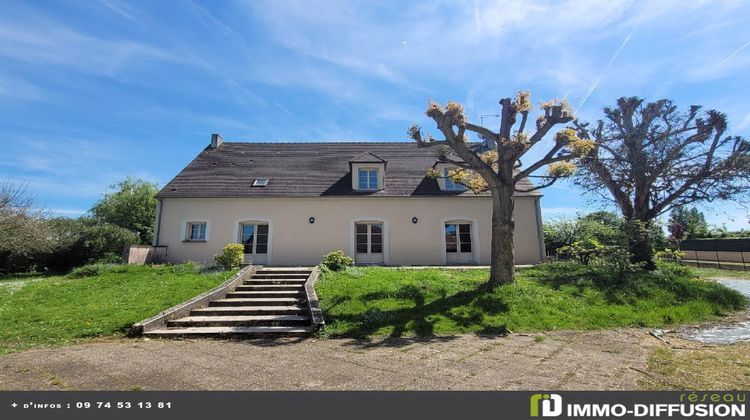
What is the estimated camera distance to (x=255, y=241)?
15078 mm

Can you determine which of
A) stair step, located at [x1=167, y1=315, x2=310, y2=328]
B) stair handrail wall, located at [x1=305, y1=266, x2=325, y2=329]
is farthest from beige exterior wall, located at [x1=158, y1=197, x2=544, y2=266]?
stair step, located at [x1=167, y1=315, x2=310, y2=328]

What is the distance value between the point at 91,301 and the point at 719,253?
29.7m

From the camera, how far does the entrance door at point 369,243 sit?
1500cm

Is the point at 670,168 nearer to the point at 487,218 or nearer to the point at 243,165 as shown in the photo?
the point at 487,218

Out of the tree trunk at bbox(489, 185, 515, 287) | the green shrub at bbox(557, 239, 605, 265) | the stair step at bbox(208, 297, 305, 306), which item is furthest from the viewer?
the green shrub at bbox(557, 239, 605, 265)

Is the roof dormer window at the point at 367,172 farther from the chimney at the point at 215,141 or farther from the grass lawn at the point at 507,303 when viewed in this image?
the chimney at the point at 215,141

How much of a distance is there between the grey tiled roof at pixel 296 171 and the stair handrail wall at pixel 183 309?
21.8 ft

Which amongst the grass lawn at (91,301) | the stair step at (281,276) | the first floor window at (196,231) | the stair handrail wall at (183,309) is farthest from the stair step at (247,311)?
the first floor window at (196,231)

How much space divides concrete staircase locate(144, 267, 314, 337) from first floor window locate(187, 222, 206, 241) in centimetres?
657

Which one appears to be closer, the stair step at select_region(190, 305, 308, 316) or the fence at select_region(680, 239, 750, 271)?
the stair step at select_region(190, 305, 308, 316)

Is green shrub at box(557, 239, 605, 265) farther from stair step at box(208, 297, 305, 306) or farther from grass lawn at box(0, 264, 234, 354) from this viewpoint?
grass lawn at box(0, 264, 234, 354)

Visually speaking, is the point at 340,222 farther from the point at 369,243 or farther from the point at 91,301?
the point at 91,301

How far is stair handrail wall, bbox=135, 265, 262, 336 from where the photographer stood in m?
6.52

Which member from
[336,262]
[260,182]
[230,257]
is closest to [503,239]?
[336,262]
